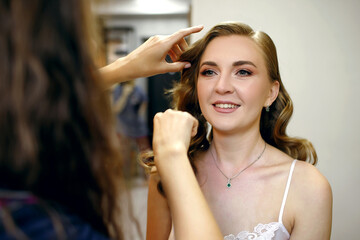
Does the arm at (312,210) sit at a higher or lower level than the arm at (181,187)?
lower

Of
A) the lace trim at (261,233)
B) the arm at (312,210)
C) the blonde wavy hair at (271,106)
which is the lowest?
the lace trim at (261,233)

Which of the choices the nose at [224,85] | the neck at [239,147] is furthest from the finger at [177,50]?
the neck at [239,147]

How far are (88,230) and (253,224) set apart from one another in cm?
88

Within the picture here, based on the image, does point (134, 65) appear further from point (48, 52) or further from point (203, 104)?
point (48, 52)

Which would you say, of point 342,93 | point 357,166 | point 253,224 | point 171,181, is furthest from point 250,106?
point 357,166

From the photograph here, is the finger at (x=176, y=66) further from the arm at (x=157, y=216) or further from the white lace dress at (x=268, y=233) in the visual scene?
the white lace dress at (x=268, y=233)

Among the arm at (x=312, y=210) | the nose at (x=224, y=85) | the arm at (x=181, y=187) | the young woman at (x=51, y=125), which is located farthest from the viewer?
the nose at (x=224, y=85)

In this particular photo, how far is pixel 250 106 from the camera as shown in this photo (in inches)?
54.0

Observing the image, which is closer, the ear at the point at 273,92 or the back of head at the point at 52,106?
the back of head at the point at 52,106

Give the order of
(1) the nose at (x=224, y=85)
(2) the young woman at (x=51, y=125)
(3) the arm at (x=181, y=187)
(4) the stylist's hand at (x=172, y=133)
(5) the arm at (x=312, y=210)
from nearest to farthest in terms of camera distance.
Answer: (2) the young woman at (x=51, y=125) → (3) the arm at (x=181, y=187) → (4) the stylist's hand at (x=172, y=133) → (5) the arm at (x=312, y=210) → (1) the nose at (x=224, y=85)

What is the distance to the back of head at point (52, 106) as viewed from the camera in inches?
20.9

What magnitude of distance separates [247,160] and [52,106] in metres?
1.07

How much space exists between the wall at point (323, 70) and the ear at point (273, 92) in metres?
0.72

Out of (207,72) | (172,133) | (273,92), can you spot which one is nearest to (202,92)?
(207,72)
